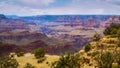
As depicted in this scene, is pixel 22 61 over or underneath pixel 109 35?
underneath

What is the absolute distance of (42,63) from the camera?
14388cm

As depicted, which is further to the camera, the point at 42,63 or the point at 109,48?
the point at 42,63

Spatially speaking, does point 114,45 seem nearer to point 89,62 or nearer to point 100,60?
point 89,62

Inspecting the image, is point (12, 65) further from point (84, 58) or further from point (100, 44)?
point (100, 44)

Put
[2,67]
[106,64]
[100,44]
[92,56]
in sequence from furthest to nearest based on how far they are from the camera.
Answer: [100,44] < [92,56] < [2,67] < [106,64]

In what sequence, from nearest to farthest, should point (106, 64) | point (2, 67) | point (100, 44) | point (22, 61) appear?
point (106, 64) < point (2, 67) < point (100, 44) < point (22, 61)

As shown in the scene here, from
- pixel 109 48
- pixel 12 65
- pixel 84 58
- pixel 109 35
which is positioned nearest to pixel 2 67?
pixel 12 65

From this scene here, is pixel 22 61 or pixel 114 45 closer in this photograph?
pixel 114 45

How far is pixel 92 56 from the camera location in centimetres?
11156

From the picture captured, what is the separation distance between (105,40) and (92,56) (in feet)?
51.7

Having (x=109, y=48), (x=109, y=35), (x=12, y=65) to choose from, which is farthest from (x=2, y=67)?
(x=109, y=35)

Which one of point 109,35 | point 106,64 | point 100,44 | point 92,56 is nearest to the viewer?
point 106,64

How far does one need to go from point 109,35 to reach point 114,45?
18.0m

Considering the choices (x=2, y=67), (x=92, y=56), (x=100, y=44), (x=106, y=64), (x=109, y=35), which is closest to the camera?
(x=106, y=64)
